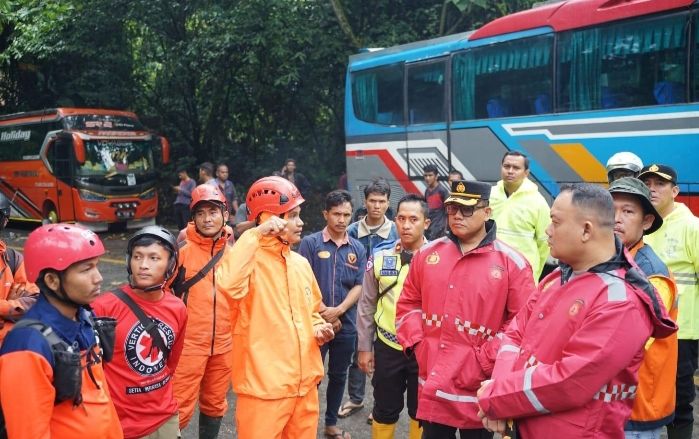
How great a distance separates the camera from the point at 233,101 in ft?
61.9

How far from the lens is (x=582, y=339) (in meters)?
2.12

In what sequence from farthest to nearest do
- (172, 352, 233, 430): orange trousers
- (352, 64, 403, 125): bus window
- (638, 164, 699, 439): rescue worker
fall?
(352, 64, 403, 125): bus window → (638, 164, 699, 439): rescue worker → (172, 352, 233, 430): orange trousers

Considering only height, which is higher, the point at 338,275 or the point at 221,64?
the point at 221,64

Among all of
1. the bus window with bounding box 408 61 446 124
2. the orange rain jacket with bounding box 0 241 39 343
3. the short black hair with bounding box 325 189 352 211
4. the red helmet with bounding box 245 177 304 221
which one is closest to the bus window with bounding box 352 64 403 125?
the bus window with bounding box 408 61 446 124

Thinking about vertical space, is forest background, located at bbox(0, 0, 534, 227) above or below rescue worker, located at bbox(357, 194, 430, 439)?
above

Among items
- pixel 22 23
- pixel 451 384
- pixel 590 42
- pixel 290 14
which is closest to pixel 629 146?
pixel 590 42

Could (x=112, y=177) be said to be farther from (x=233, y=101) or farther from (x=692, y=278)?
(x=692, y=278)

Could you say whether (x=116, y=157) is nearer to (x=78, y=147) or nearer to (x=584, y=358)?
(x=78, y=147)

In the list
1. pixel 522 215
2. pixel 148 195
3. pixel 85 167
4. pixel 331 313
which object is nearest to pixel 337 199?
pixel 331 313

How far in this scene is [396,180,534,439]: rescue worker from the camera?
310cm

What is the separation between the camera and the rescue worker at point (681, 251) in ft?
13.2

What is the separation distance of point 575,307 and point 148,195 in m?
15.9

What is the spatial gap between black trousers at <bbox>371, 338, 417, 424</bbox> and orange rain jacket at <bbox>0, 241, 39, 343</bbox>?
85.5 inches

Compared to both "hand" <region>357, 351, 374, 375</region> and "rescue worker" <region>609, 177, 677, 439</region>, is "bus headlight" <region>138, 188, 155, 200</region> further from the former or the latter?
"rescue worker" <region>609, 177, 677, 439</region>
